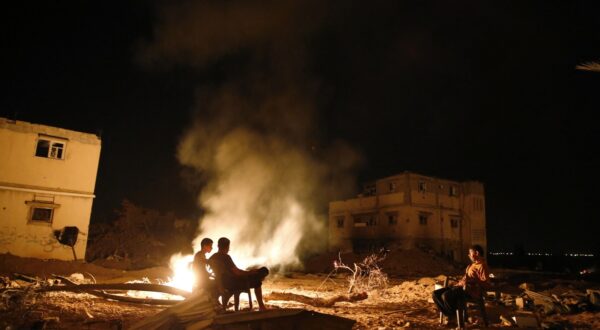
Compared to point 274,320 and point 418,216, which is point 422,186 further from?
point 274,320

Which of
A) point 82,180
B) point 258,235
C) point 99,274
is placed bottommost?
point 99,274

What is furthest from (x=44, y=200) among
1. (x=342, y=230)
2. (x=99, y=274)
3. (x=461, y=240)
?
(x=461, y=240)

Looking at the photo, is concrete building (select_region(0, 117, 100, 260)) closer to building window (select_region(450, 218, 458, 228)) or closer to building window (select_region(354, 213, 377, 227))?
building window (select_region(354, 213, 377, 227))

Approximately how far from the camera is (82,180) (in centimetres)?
2181

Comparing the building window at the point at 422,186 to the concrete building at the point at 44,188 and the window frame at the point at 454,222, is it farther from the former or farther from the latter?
the concrete building at the point at 44,188

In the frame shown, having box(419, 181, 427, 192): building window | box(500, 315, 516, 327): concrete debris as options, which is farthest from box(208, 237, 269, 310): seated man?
box(419, 181, 427, 192): building window

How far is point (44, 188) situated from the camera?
2066cm

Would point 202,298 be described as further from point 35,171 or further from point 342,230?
point 342,230

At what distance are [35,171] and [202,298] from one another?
59.8 ft

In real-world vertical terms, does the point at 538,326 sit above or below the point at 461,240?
below

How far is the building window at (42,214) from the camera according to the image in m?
20.3

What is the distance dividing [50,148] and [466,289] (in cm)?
2148

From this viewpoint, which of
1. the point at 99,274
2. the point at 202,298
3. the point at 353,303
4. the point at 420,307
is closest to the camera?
the point at 202,298

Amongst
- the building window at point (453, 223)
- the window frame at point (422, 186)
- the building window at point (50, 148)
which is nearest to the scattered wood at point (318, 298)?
the building window at point (50, 148)
